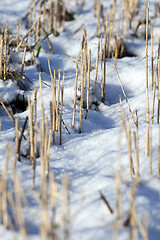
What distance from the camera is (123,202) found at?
1.07 metres

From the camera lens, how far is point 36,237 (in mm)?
940

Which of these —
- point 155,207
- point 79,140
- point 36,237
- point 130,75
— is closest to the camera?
point 36,237

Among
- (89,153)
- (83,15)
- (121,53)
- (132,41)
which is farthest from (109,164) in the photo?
(83,15)

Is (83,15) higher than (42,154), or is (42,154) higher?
(83,15)

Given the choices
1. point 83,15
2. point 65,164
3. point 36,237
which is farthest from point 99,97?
point 83,15

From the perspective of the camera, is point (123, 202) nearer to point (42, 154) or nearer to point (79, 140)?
point (42, 154)

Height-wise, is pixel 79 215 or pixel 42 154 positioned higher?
pixel 42 154

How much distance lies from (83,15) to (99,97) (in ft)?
5.51

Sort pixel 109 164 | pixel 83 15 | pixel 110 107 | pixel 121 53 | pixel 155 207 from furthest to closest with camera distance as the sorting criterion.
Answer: pixel 83 15 → pixel 121 53 → pixel 110 107 → pixel 109 164 → pixel 155 207

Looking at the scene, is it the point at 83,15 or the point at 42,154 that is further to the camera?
the point at 83,15

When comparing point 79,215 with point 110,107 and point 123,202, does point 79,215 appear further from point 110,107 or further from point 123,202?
point 110,107

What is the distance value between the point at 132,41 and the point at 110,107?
3.43 feet

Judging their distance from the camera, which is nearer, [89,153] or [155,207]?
[155,207]

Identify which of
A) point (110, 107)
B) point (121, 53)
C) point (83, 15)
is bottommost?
point (110, 107)
